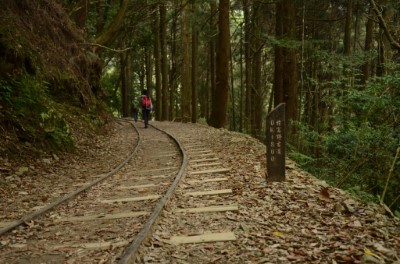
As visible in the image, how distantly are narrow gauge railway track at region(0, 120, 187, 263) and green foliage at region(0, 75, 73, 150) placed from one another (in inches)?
103

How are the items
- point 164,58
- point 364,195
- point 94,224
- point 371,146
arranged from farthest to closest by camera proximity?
point 164,58 < point 371,146 < point 364,195 < point 94,224

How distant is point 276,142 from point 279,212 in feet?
5.39

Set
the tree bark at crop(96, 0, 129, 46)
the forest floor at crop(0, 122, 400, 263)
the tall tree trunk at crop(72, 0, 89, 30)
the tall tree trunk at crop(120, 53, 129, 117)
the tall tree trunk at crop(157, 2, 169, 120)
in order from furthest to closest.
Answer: the tall tree trunk at crop(120, 53, 129, 117)
the tall tree trunk at crop(157, 2, 169, 120)
the tall tree trunk at crop(72, 0, 89, 30)
the tree bark at crop(96, 0, 129, 46)
the forest floor at crop(0, 122, 400, 263)

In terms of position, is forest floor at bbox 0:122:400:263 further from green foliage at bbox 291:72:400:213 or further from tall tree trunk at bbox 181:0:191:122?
tall tree trunk at bbox 181:0:191:122

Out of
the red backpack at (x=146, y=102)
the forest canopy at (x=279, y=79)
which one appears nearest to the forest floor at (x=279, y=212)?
the forest canopy at (x=279, y=79)

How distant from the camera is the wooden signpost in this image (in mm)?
6891

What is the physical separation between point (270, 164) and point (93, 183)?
3.46 meters

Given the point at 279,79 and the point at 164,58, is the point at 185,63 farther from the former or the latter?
the point at 279,79

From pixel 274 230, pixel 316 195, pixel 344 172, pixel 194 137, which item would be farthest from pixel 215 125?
pixel 274 230

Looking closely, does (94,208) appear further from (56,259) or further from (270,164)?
(270,164)

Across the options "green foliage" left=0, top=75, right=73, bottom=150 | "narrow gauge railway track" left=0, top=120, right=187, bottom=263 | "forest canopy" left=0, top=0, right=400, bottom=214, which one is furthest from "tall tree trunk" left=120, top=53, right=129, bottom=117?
"narrow gauge railway track" left=0, top=120, right=187, bottom=263

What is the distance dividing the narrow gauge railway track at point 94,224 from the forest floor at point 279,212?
A: 389 mm

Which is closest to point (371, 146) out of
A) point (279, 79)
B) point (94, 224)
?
point (94, 224)

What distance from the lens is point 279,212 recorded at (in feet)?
18.4
